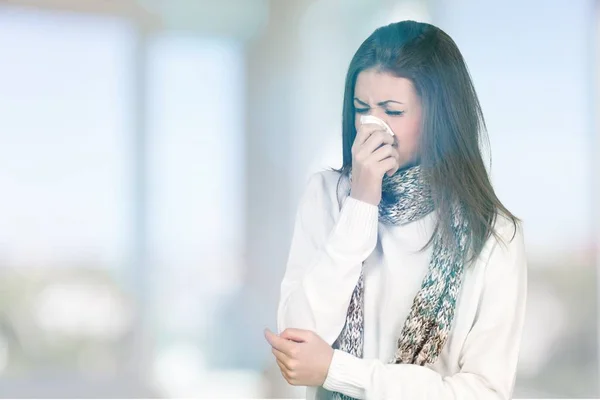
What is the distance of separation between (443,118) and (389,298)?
0.28m

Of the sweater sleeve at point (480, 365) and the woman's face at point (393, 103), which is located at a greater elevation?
the woman's face at point (393, 103)

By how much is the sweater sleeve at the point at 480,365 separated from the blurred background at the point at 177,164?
49.4 inches

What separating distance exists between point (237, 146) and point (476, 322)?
137 cm

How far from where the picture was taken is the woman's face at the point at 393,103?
3.63 feet

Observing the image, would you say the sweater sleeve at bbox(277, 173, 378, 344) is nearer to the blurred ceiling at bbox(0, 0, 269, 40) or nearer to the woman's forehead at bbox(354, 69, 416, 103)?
the woman's forehead at bbox(354, 69, 416, 103)

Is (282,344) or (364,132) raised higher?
(364,132)

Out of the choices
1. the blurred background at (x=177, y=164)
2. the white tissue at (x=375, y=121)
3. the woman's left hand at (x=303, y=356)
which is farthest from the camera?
the blurred background at (x=177, y=164)

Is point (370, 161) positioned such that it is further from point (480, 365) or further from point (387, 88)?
A: point (480, 365)

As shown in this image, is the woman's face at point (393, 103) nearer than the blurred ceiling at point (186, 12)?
Yes

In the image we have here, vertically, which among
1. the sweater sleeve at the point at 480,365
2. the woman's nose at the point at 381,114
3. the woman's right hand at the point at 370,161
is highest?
the woman's nose at the point at 381,114

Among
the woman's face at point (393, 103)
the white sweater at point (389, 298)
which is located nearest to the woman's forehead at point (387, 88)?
the woman's face at point (393, 103)

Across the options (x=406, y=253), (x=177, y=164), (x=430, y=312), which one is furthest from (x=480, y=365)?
(x=177, y=164)

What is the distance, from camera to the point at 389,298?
1.12 m

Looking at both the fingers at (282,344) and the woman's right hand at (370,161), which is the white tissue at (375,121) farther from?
the fingers at (282,344)
